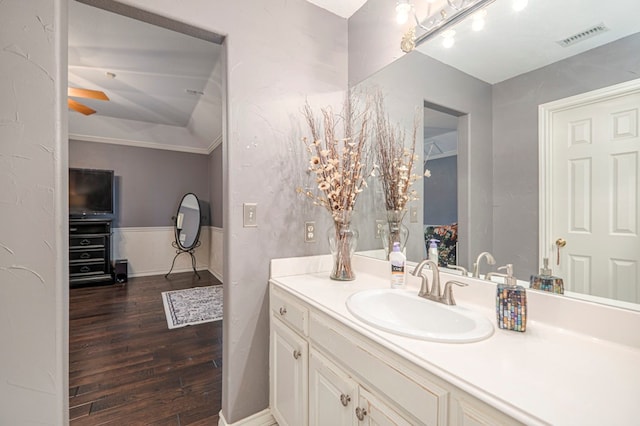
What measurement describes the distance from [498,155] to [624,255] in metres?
0.50

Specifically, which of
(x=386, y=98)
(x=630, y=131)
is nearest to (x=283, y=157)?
(x=386, y=98)

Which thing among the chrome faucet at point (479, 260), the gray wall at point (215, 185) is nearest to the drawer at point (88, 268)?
the gray wall at point (215, 185)

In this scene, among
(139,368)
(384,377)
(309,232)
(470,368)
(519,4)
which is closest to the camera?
(470,368)

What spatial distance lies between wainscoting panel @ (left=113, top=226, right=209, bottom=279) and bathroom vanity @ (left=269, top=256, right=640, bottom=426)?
4162 mm

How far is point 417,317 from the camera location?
3.71 ft

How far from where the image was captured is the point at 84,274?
420 cm

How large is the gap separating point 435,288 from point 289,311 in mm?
661

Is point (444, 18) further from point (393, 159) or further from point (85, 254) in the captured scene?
point (85, 254)

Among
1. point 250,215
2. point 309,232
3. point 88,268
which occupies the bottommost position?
point 88,268

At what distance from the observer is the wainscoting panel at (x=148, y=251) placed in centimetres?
486

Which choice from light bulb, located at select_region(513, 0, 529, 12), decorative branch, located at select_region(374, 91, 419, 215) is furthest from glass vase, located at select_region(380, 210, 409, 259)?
light bulb, located at select_region(513, 0, 529, 12)

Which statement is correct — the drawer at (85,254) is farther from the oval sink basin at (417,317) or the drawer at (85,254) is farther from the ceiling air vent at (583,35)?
the ceiling air vent at (583,35)
